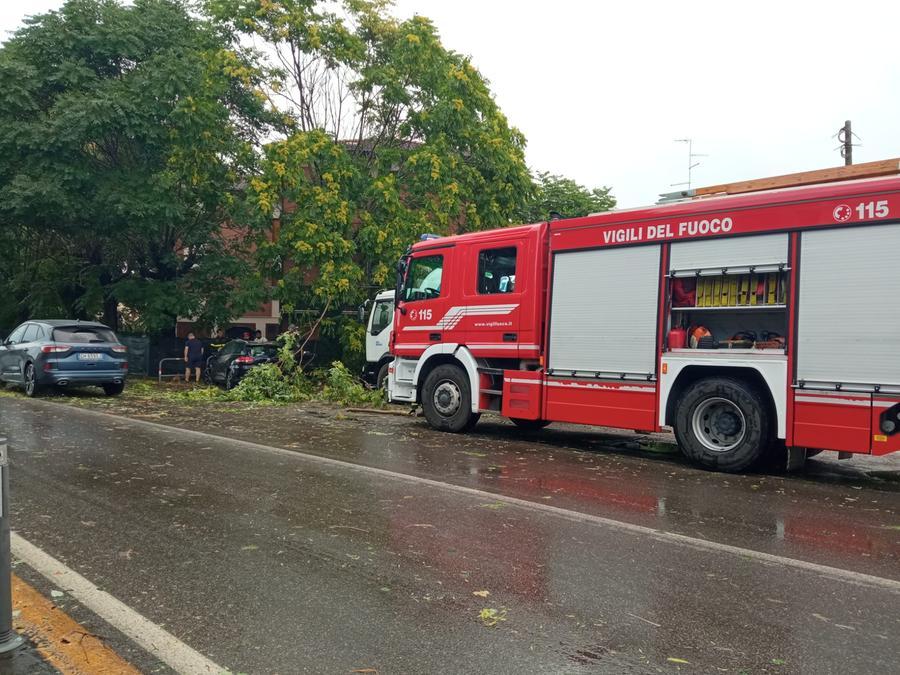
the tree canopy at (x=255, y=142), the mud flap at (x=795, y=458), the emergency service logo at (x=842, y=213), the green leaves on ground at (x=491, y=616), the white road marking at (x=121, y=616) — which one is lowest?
the white road marking at (x=121, y=616)

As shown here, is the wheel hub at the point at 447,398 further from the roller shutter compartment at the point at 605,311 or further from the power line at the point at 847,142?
the power line at the point at 847,142

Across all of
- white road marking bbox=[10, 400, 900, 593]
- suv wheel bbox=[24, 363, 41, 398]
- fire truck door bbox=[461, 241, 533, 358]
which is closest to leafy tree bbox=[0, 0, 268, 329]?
suv wheel bbox=[24, 363, 41, 398]

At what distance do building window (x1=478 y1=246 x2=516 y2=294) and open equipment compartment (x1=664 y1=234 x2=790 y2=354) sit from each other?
99.2 inches

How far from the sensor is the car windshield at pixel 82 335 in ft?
53.1

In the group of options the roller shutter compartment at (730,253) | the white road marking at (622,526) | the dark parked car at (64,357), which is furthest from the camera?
the dark parked car at (64,357)

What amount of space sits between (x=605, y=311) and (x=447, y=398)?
10.4 feet

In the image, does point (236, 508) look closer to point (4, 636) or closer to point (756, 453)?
point (4, 636)

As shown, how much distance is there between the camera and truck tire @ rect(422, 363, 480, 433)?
11453 mm

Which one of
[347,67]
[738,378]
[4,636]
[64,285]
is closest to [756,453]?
[738,378]

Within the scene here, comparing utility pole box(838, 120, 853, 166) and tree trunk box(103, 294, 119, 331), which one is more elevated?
utility pole box(838, 120, 853, 166)

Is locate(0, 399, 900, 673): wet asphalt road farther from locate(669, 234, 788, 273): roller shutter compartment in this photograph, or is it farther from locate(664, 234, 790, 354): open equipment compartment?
locate(669, 234, 788, 273): roller shutter compartment

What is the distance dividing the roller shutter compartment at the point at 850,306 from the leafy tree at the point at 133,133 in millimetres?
17581

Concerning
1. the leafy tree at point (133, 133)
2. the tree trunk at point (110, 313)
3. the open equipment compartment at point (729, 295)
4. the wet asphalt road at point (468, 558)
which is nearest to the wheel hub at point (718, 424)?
the wet asphalt road at point (468, 558)

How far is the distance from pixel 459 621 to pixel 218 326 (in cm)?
2473
